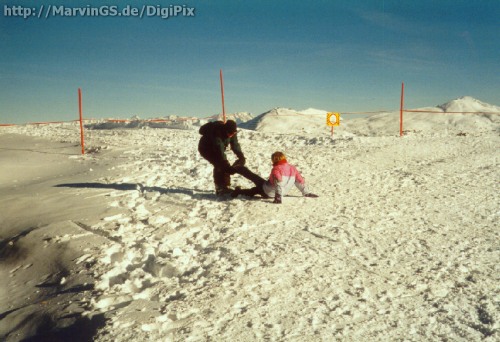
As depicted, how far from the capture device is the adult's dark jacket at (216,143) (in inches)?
255

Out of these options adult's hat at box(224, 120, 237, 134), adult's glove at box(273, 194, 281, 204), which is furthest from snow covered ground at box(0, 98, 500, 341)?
adult's hat at box(224, 120, 237, 134)

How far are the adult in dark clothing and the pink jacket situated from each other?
2.11 ft

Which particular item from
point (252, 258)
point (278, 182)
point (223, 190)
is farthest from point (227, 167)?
point (252, 258)

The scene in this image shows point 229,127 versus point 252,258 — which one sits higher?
point 229,127

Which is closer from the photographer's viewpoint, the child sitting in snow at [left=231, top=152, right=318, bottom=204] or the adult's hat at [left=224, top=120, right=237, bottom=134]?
the child sitting in snow at [left=231, top=152, right=318, bottom=204]

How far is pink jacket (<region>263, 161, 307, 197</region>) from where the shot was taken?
624 cm

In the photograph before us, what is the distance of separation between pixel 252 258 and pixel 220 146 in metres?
2.69

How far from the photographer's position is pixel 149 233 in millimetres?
5230

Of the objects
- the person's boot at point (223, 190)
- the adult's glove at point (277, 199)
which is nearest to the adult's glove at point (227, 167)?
the person's boot at point (223, 190)

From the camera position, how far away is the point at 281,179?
6.24 m

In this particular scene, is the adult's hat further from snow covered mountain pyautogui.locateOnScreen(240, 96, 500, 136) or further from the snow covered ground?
snow covered mountain pyautogui.locateOnScreen(240, 96, 500, 136)

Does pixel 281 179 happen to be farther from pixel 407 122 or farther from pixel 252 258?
pixel 407 122

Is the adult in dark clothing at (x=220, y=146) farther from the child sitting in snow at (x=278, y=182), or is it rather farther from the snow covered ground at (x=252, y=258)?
the snow covered ground at (x=252, y=258)

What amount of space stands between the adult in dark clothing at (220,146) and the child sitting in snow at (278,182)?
0.79 ft
